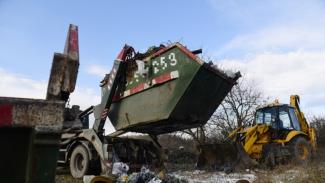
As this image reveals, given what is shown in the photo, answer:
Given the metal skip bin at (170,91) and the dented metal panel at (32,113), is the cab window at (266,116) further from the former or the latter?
the dented metal panel at (32,113)

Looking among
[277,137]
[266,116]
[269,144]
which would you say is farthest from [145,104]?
[266,116]

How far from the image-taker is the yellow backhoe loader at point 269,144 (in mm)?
10852

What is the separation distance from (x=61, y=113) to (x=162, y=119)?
5633mm

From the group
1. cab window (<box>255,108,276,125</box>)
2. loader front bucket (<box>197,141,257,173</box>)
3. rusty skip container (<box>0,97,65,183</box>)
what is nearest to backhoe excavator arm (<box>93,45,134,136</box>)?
loader front bucket (<box>197,141,257,173</box>)

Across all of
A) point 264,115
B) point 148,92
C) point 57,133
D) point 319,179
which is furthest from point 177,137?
point 57,133

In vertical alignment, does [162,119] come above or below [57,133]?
above

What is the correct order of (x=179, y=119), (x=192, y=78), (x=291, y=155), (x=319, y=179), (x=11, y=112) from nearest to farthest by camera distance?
(x=11, y=112) → (x=319, y=179) → (x=192, y=78) → (x=179, y=119) → (x=291, y=155)

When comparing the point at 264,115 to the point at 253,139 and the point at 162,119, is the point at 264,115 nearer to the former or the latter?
the point at 253,139

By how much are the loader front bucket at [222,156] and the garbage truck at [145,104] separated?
2554 mm

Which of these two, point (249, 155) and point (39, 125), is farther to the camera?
point (249, 155)

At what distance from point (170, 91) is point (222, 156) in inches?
185

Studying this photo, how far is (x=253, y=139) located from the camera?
11.3 metres

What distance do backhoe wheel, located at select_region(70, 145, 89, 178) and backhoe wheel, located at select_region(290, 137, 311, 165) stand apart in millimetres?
5803

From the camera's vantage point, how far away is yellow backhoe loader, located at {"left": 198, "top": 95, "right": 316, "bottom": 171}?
10.9m
